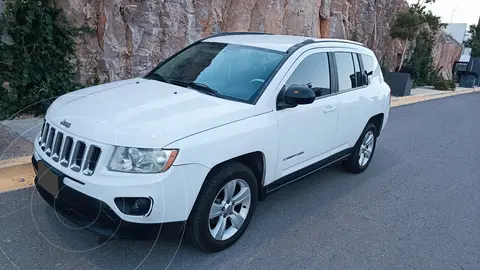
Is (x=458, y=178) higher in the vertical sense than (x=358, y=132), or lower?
lower

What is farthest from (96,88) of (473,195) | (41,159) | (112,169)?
(473,195)

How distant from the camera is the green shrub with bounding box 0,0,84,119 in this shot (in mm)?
6086

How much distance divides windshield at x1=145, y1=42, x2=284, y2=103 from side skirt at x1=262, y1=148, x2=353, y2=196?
2.90ft

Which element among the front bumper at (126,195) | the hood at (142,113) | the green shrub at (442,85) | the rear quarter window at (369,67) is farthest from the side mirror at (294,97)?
the green shrub at (442,85)

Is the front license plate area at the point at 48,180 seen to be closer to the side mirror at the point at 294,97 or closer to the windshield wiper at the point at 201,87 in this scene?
the windshield wiper at the point at 201,87

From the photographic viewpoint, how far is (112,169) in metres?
2.56

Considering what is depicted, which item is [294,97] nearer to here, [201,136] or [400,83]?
[201,136]

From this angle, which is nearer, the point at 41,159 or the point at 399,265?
the point at 41,159

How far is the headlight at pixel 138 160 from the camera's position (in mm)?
2564

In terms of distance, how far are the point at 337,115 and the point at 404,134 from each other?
178 inches

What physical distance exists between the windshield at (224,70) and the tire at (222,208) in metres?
0.70

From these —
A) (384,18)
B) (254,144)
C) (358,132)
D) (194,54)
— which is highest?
(384,18)

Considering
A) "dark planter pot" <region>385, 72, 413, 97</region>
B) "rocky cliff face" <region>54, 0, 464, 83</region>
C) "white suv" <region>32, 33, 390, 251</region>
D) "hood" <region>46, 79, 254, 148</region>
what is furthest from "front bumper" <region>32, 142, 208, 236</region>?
"dark planter pot" <region>385, 72, 413, 97</region>

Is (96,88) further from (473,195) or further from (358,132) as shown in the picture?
(473,195)
